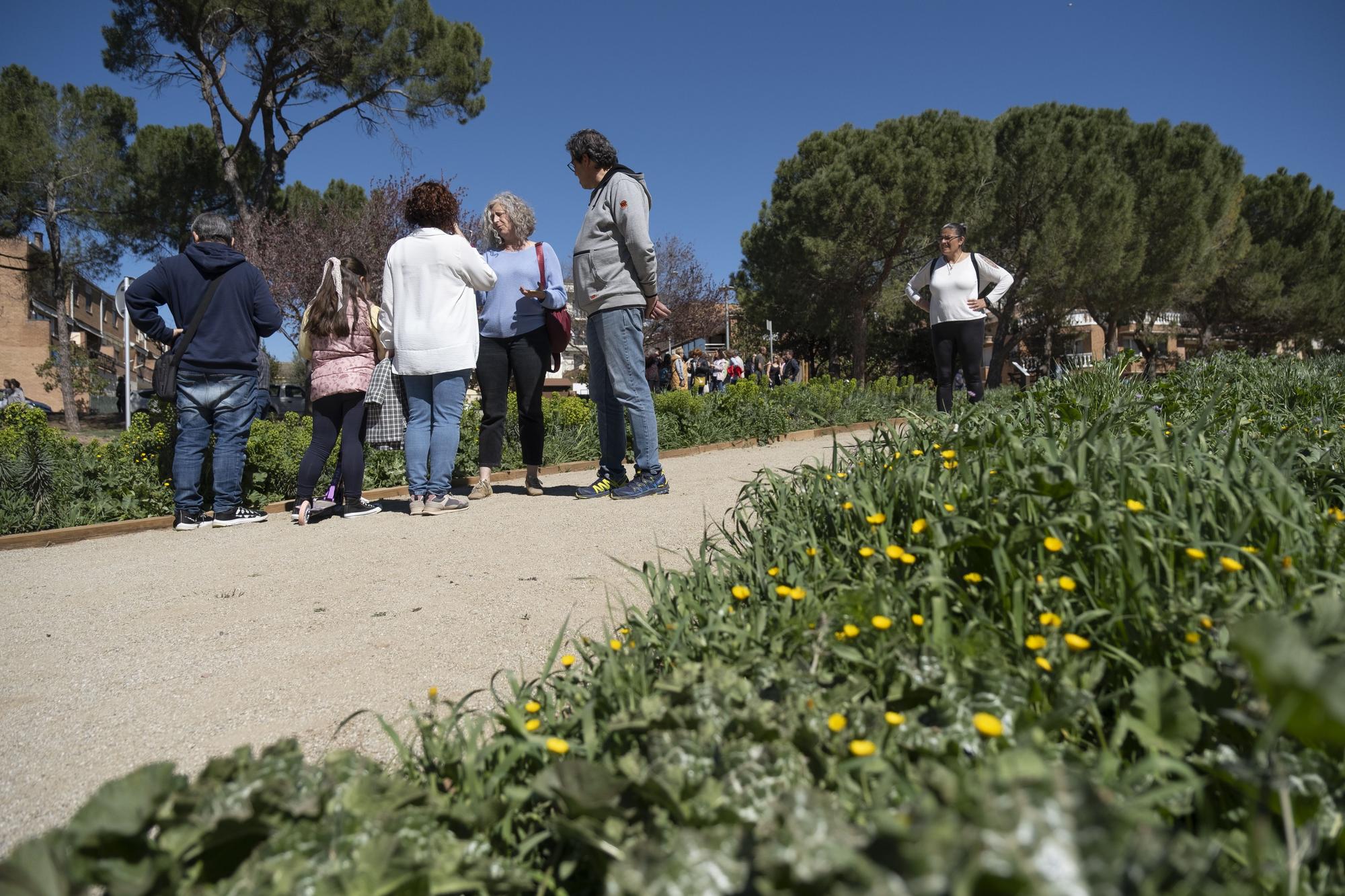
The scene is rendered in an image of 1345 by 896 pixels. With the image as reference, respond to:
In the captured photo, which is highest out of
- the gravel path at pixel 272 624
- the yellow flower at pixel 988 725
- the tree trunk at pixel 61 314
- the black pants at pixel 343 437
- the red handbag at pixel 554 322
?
the tree trunk at pixel 61 314

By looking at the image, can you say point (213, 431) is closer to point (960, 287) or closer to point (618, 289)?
point (618, 289)

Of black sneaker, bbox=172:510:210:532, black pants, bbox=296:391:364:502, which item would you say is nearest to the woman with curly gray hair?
black pants, bbox=296:391:364:502

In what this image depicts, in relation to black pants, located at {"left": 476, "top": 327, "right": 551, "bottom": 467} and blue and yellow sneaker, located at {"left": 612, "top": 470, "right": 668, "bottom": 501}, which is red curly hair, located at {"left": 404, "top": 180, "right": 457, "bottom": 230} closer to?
black pants, located at {"left": 476, "top": 327, "right": 551, "bottom": 467}

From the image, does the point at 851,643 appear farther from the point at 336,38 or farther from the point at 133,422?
the point at 336,38

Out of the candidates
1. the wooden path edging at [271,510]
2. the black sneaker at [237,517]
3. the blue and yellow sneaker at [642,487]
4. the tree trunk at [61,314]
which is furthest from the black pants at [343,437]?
the tree trunk at [61,314]

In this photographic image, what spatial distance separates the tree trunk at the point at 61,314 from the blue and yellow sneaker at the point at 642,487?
79.8 ft

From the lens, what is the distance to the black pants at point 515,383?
5.16m

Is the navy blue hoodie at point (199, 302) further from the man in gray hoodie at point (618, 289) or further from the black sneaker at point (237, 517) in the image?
the man in gray hoodie at point (618, 289)

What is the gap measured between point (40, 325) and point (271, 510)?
141 feet

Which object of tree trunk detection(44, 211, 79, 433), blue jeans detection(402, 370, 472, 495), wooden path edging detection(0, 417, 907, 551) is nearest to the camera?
wooden path edging detection(0, 417, 907, 551)

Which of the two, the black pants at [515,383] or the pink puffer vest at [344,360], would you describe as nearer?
the pink puffer vest at [344,360]

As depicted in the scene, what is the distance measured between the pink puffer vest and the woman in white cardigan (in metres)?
0.18

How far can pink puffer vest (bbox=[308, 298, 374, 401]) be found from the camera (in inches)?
192

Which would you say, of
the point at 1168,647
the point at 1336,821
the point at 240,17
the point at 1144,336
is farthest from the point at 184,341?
the point at 1144,336
